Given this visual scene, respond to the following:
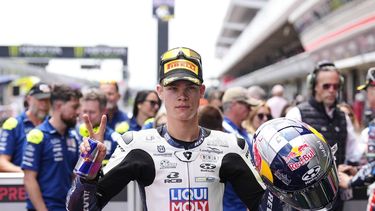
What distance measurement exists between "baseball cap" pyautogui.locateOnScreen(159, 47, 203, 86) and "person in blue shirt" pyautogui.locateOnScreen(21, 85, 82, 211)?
167 centimetres

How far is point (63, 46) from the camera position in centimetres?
3525

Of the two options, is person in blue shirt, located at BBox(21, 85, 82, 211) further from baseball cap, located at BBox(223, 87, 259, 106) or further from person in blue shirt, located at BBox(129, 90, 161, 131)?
person in blue shirt, located at BBox(129, 90, 161, 131)

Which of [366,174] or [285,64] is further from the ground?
[285,64]

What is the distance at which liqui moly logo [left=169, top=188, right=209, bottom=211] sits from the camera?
88.9 inches

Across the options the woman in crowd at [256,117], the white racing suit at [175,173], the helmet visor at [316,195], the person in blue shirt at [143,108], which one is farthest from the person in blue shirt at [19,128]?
the helmet visor at [316,195]

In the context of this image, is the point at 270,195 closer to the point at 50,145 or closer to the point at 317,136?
the point at 317,136

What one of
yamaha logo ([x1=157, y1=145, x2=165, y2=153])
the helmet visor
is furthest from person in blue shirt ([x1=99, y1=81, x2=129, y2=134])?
the helmet visor

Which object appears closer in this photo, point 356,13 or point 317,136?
point 317,136

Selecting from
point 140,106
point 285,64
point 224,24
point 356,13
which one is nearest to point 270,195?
point 140,106

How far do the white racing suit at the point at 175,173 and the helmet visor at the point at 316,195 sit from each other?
0.41 metres

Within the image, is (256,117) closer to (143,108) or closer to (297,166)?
(143,108)

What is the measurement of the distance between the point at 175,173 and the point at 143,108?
3407 mm

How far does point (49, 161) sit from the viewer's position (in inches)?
148

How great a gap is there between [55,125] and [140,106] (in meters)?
1.88
